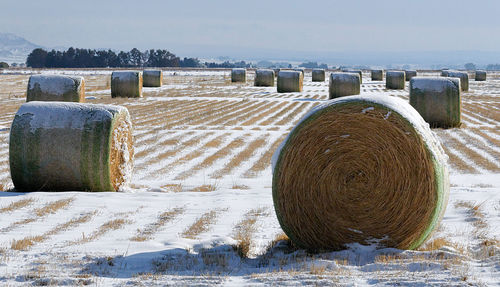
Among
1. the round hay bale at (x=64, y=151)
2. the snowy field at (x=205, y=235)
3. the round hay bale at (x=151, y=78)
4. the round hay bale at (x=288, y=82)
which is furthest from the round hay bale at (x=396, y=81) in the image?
the round hay bale at (x=64, y=151)

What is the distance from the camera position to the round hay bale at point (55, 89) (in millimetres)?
22778

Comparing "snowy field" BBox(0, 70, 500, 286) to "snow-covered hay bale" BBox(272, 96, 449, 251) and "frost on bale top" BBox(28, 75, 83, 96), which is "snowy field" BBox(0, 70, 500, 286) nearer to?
"snow-covered hay bale" BBox(272, 96, 449, 251)

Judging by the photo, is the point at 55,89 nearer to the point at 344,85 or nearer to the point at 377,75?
the point at 344,85

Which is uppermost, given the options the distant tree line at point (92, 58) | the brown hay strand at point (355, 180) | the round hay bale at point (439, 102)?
the distant tree line at point (92, 58)

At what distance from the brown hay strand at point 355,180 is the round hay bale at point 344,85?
82.3ft

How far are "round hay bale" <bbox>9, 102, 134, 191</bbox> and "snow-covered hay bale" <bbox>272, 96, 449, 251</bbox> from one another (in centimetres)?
436

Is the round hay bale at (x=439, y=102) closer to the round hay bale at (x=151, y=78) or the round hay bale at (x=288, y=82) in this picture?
the round hay bale at (x=288, y=82)

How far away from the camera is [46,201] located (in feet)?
32.1

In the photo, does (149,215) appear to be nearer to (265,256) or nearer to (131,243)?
(131,243)

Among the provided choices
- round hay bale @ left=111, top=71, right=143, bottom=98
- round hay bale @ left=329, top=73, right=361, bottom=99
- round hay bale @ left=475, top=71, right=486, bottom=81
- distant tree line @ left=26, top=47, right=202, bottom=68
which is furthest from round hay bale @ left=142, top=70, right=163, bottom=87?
distant tree line @ left=26, top=47, right=202, bottom=68

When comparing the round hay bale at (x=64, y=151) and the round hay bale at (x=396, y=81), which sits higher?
the round hay bale at (x=396, y=81)

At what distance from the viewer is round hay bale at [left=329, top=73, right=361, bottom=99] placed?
Answer: 31859mm

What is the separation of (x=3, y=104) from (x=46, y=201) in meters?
21.0

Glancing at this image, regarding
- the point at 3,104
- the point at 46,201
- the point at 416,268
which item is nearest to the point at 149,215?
the point at 46,201
